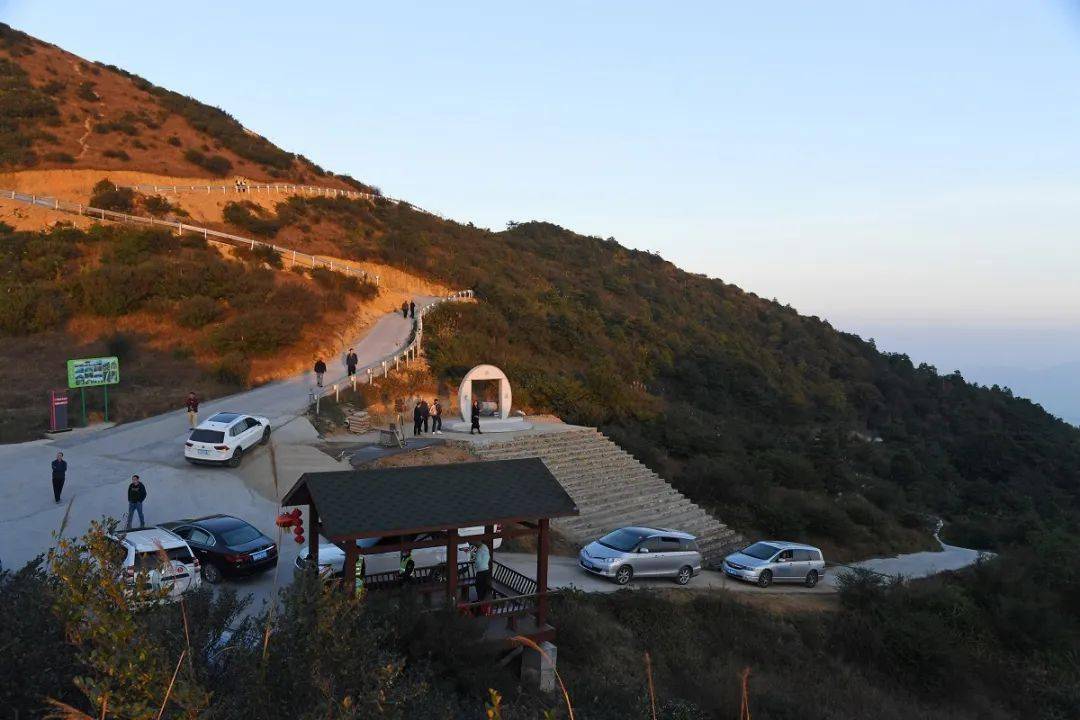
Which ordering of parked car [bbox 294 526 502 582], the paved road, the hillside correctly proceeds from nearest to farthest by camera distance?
parked car [bbox 294 526 502 582]
the paved road
the hillside

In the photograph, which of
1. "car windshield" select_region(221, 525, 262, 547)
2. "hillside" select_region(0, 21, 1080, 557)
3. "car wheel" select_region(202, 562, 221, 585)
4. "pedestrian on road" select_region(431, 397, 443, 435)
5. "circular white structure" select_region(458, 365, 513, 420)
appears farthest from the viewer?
"hillside" select_region(0, 21, 1080, 557)

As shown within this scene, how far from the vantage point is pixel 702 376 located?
47.2 m

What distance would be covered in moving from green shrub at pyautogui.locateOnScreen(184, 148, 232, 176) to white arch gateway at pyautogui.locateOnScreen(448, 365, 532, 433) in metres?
41.9

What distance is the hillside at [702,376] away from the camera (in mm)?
29703

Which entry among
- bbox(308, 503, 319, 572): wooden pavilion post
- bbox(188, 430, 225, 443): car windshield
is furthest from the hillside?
bbox(308, 503, 319, 572): wooden pavilion post

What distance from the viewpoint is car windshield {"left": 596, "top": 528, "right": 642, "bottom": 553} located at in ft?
56.2

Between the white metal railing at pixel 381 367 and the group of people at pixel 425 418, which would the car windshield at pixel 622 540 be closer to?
the group of people at pixel 425 418

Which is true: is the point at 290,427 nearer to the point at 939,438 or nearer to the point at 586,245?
the point at 939,438

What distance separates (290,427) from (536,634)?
14.6 meters

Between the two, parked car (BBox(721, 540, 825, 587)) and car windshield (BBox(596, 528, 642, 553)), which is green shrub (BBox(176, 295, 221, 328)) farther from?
parked car (BBox(721, 540, 825, 587))

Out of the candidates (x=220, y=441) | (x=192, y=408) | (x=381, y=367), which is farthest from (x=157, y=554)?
(x=381, y=367)

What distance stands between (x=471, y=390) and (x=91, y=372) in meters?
11.5

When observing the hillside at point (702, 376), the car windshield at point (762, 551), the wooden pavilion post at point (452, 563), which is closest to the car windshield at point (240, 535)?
the wooden pavilion post at point (452, 563)

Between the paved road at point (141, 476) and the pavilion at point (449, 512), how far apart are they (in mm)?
4565
